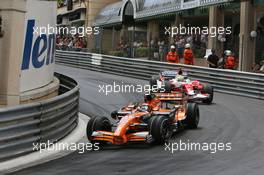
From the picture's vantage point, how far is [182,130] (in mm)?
11586

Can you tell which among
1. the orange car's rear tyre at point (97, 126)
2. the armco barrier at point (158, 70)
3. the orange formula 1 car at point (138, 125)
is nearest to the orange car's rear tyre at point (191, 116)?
the orange formula 1 car at point (138, 125)

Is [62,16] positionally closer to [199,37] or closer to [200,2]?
[199,37]

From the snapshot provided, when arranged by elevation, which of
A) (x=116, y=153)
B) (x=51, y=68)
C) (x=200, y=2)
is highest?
(x=200, y=2)

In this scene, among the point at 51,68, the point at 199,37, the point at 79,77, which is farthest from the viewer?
the point at 199,37

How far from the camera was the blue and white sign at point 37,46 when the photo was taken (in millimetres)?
11570

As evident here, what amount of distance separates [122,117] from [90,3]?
40.8 meters

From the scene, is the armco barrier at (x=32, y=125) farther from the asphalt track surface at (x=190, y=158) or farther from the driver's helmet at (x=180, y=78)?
the driver's helmet at (x=180, y=78)

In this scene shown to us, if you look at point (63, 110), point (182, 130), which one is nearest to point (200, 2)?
point (182, 130)

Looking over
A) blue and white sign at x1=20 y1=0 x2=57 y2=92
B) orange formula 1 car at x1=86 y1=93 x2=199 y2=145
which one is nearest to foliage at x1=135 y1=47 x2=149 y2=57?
blue and white sign at x1=20 y1=0 x2=57 y2=92

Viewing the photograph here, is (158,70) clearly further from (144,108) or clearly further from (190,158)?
(190,158)

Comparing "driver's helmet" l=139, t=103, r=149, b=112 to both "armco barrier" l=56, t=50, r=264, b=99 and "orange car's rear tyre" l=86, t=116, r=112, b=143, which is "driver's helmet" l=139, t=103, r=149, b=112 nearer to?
"orange car's rear tyre" l=86, t=116, r=112, b=143

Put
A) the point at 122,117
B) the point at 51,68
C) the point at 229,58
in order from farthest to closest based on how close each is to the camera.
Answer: the point at 229,58 < the point at 51,68 < the point at 122,117

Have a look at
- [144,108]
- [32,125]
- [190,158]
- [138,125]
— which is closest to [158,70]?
[144,108]

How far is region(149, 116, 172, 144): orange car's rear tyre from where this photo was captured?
31.7 ft
